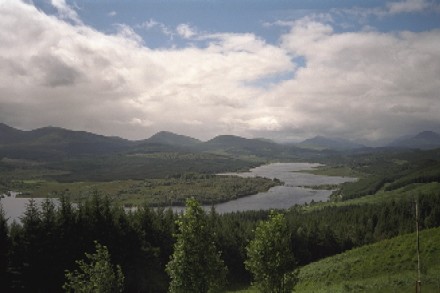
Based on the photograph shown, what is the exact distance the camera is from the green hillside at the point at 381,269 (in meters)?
44.8

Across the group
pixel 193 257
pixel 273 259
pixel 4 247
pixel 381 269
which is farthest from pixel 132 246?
pixel 381 269

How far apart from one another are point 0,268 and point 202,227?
40118 mm

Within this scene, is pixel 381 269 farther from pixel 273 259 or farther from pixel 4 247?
pixel 4 247

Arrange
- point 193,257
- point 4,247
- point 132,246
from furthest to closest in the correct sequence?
1. point 132,246
2. point 4,247
3. point 193,257

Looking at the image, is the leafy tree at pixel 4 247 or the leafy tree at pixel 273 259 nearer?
the leafy tree at pixel 273 259

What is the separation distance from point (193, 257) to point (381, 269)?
37714mm

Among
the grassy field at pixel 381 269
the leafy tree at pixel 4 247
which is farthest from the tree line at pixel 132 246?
the grassy field at pixel 381 269

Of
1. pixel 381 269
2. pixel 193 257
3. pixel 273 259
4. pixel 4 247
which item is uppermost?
pixel 193 257

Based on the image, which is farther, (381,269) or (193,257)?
(381,269)

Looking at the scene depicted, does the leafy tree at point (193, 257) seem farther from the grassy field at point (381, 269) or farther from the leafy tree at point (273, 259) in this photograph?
the grassy field at point (381, 269)

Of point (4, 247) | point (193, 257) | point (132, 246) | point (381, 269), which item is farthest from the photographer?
point (132, 246)

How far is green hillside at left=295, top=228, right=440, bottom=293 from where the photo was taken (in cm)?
4484

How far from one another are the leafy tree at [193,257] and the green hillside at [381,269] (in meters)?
23.8

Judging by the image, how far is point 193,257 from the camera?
30.3 m
